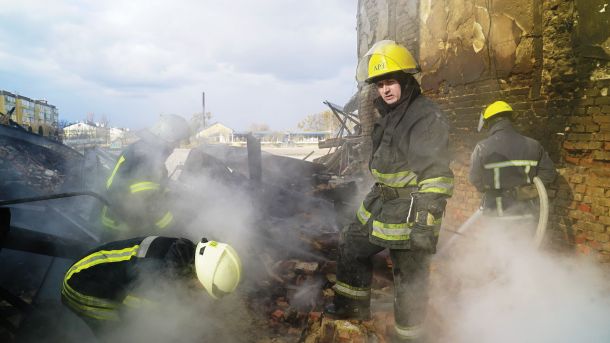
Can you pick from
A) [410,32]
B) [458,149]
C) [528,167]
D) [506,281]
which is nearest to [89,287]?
[506,281]

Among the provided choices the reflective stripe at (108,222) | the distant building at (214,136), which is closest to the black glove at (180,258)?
the reflective stripe at (108,222)

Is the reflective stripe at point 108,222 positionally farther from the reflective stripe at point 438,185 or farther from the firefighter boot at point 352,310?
the reflective stripe at point 438,185

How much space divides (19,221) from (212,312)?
302cm

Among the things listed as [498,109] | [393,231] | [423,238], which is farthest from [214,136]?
[423,238]

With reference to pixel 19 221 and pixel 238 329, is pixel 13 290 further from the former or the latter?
pixel 238 329

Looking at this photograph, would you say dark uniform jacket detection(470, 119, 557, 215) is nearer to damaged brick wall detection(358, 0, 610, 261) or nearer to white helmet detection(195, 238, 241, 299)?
damaged brick wall detection(358, 0, 610, 261)

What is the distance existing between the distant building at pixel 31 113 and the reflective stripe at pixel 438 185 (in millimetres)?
15534

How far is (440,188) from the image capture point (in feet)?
7.94

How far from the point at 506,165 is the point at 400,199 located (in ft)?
6.32

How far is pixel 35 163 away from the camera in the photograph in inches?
338

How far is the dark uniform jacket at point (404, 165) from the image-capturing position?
2.46m

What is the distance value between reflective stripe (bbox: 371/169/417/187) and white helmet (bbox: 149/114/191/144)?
2192mm

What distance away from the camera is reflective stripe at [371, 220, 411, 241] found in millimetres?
2539

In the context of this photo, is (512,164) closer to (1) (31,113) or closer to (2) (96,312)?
(2) (96,312)
